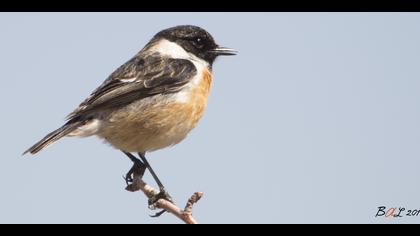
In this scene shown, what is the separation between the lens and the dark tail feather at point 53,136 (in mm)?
7816

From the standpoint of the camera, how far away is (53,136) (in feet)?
26.2

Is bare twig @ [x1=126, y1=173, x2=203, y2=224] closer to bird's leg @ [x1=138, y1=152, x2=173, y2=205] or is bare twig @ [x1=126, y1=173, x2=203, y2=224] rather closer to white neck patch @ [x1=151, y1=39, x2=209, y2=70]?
bird's leg @ [x1=138, y1=152, x2=173, y2=205]

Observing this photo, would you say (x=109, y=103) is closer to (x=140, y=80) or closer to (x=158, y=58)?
(x=140, y=80)

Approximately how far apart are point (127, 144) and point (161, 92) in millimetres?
832

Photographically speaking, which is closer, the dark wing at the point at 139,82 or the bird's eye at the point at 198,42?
the dark wing at the point at 139,82

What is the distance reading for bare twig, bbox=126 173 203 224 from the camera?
6020 mm

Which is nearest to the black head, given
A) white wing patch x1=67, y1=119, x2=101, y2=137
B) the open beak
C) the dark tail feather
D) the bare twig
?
the open beak

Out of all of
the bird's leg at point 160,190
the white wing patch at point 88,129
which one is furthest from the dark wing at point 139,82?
the bird's leg at point 160,190

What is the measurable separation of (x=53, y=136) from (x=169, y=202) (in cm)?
203

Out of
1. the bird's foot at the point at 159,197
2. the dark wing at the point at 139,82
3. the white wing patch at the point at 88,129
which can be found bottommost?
the bird's foot at the point at 159,197

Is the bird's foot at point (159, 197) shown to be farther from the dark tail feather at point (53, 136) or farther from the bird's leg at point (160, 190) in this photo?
the dark tail feather at point (53, 136)

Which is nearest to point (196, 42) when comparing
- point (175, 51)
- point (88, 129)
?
point (175, 51)

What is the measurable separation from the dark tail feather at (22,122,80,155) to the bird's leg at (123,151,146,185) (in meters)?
1.02
